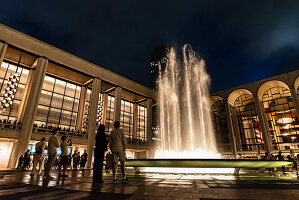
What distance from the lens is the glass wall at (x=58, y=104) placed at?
79.3ft

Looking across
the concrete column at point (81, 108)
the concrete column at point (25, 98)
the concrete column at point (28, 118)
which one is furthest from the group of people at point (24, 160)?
the concrete column at point (81, 108)

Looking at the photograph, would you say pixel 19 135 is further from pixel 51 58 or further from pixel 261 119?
pixel 261 119

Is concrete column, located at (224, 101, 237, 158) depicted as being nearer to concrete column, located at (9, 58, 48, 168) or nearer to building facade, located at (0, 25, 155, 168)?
building facade, located at (0, 25, 155, 168)

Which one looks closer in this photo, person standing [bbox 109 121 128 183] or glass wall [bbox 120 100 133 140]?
person standing [bbox 109 121 128 183]

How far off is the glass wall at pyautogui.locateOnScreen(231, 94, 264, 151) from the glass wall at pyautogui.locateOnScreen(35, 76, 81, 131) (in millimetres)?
31293

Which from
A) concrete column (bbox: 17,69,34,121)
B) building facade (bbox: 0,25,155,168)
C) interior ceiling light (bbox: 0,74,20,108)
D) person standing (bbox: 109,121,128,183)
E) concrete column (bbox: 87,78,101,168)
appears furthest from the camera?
concrete column (bbox: 87,78,101,168)

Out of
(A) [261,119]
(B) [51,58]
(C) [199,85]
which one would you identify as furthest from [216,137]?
(B) [51,58]

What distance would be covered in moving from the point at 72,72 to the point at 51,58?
12.0ft

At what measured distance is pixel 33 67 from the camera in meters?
23.1

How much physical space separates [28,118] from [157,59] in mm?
101167

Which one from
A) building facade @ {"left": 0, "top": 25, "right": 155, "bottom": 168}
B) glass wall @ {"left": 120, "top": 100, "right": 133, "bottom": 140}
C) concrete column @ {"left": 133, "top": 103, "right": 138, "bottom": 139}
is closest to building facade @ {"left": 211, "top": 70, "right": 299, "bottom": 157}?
building facade @ {"left": 0, "top": 25, "right": 155, "bottom": 168}

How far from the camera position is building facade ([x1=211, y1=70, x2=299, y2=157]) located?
27.9 m

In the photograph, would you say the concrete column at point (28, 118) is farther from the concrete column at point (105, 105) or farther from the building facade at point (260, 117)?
the building facade at point (260, 117)

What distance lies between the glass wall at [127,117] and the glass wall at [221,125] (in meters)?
18.7
